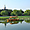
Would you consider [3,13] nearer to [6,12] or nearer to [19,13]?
[6,12]

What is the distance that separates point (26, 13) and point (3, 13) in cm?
576

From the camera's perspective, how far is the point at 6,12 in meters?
16.5

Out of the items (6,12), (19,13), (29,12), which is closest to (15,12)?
(19,13)

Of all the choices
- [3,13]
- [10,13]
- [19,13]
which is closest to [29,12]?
[19,13]

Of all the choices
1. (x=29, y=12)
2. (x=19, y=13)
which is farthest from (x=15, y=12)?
(x=29, y=12)

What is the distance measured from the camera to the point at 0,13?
A: 54.5 ft

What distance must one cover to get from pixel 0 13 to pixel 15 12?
3.88 metres

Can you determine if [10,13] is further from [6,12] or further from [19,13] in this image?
[19,13]

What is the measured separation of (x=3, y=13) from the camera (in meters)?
16.1

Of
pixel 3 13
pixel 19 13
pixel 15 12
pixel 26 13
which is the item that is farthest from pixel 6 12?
pixel 26 13

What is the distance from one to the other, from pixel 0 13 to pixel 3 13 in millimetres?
1037

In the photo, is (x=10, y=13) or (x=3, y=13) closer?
(x=3, y=13)

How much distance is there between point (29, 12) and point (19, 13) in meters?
2.69

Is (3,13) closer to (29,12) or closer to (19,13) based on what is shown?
(19,13)
